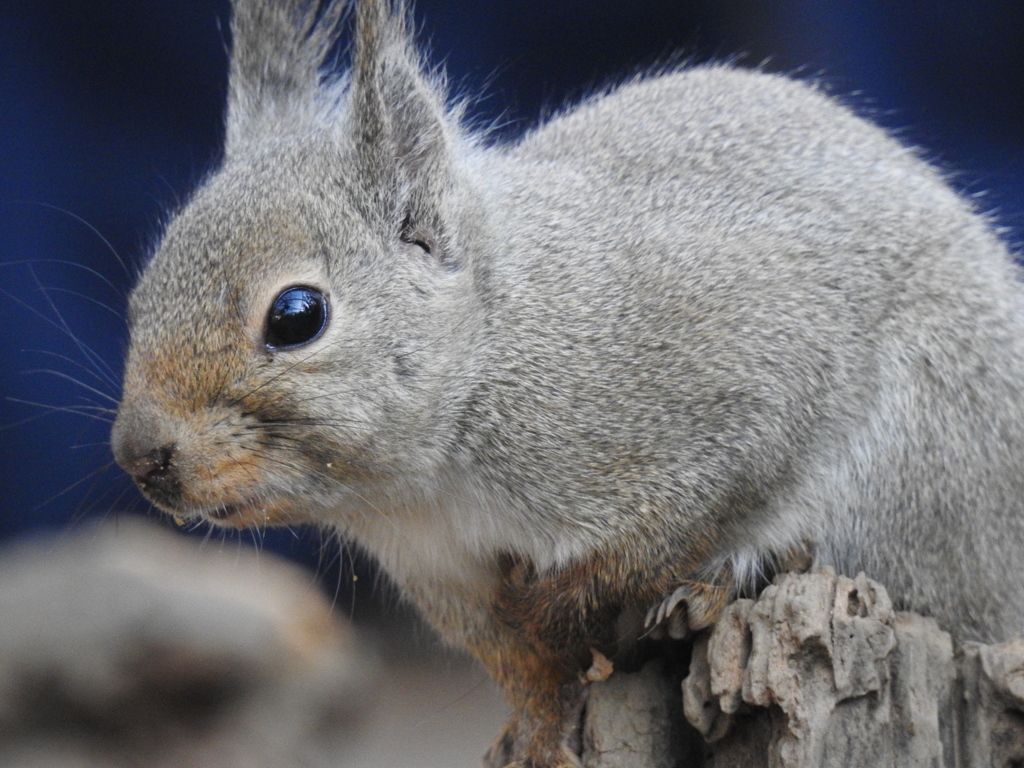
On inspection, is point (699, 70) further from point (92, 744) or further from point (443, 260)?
point (92, 744)

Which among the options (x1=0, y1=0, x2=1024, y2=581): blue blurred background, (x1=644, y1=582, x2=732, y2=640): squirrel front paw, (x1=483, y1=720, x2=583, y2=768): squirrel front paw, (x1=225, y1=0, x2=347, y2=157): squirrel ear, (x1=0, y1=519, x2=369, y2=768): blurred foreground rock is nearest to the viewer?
(x1=644, y1=582, x2=732, y2=640): squirrel front paw

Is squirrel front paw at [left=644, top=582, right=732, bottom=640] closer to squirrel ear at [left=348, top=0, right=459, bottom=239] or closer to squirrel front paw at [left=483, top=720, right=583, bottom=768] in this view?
squirrel front paw at [left=483, top=720, right=583, bottom=768]

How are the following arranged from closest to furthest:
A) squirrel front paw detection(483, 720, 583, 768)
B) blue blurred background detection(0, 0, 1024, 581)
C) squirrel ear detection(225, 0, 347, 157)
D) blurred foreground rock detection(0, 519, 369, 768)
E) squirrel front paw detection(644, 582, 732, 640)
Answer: squirrel front paw detection(644, 582, 732, 640), squirrel front paw detection(483, 720, 583, 768), squirrel ear detection(225, 0, 347, 157), blurred foreground rock detection(0, 519, 369, 768), blue blurred background detection(0, 0, 1024, 581)

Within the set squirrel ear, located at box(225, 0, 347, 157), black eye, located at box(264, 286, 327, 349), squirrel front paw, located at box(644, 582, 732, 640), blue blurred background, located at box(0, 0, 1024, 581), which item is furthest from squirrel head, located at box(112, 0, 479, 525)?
blue blurred background, located at box(0, 0, 1024, 581)

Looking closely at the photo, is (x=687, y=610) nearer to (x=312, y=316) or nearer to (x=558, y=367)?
(x=558, y=367)

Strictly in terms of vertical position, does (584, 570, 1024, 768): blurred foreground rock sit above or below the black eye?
below

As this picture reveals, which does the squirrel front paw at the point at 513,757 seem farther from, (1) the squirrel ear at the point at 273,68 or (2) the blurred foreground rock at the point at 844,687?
(1) the squirrel ear at the point at 273,68
